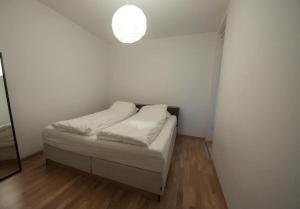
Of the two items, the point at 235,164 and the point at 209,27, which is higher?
the point at 209,27

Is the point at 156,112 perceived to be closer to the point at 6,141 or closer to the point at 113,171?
the point at 113,171

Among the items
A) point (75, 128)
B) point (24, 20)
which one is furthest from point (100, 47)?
point (75, 128)

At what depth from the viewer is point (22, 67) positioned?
6.30 feet

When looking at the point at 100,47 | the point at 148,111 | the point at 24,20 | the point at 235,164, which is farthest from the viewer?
the point at 100,47

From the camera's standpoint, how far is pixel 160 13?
217 cm

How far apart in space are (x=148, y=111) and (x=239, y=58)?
1.85 metres

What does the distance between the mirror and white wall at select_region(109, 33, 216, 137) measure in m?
2.38

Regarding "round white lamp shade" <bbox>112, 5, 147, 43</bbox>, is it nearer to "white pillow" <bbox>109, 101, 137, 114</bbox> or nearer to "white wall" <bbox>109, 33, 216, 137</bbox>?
"white pillow" <bbox>109, 101, 137, 114</bbox>

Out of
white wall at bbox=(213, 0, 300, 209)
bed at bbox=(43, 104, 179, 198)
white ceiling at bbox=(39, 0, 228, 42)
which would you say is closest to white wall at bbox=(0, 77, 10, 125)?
bed at bbox=(43, 104, 179, 198)

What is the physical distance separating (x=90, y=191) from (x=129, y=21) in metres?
1.99

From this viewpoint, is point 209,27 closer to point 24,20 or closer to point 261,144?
point 261,144

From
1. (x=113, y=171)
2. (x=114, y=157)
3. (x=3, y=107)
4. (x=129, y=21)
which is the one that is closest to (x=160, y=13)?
(x=129, y=21)

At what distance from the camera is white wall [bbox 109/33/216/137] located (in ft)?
9.75

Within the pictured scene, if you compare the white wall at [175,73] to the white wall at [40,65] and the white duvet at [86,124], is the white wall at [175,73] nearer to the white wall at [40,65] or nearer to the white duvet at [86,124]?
the white wall at [40,65]
